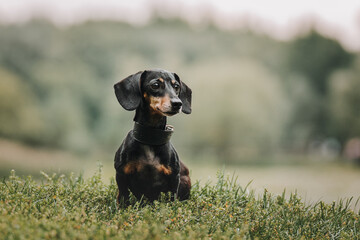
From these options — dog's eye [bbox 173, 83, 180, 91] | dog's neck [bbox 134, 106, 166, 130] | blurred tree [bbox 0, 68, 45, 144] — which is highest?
dog's eye [bbox 173, 83, 180, 91]

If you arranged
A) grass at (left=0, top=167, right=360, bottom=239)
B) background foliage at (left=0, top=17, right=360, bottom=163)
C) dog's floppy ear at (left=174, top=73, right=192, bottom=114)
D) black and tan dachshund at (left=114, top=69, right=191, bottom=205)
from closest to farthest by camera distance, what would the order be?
grass at (left=0, top=167, right=360, bottom=239) < black and tan dachshund at (left=114, top=69, right=191, bottom=205) < dog's floppy ear at (left=174, top=73, right=192, bottom=114) < background foliage at (left=0, top=17, right=360, bottom=163)

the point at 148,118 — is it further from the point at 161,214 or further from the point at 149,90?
the point at 161,214

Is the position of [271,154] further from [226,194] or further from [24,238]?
[24,238]

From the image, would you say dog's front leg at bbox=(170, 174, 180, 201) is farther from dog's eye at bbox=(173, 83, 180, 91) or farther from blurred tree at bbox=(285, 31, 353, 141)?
blurred tree at bbox=(285, 31, 353, 141)

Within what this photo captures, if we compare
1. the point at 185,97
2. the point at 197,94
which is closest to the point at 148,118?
the point at 185,97

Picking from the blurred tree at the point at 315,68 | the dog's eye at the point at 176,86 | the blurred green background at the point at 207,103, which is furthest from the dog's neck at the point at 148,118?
the blurred tree at the point at 315,68

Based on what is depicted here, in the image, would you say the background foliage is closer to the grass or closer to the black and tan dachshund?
the grass

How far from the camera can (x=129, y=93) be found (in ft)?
16.1

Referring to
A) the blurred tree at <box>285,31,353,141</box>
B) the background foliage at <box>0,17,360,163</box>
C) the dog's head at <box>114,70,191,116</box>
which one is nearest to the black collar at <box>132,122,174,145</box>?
the dog's head at <box>114,70,191,116</box>

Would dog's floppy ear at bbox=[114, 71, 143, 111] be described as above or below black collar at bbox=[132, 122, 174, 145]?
above

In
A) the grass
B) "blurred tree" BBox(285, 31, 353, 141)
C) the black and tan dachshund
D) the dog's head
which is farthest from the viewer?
"blurred tree" BBox(285, 31, 353, 141)

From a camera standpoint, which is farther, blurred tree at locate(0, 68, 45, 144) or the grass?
blurred tree at locate(0, 68, 45, 144)

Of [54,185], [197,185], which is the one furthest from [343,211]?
[54,185]

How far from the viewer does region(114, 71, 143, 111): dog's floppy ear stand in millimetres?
4868
